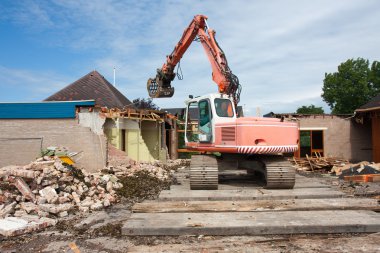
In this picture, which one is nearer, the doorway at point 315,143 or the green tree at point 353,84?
the doorway at point 315,143

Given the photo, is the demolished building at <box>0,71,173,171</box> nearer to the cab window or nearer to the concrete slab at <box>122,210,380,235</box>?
the cab window

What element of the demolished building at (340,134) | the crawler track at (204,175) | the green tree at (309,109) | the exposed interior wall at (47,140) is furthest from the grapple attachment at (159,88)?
the green tree at (309,109)

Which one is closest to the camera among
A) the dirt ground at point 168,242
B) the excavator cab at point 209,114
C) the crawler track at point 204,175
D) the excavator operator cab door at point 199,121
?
the dirt ground at point 168,242

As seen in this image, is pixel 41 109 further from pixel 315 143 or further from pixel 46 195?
pixel 315 143

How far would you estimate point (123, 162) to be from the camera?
547 inches

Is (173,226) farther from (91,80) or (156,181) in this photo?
(91,80)

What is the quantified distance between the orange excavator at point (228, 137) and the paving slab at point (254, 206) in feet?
4.42

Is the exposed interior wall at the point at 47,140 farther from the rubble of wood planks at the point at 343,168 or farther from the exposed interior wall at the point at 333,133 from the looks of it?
the exposed interior wall at the point at 333,133

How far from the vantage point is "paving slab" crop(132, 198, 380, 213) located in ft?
18.2

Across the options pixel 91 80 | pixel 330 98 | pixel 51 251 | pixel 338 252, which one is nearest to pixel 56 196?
pixel 51 251

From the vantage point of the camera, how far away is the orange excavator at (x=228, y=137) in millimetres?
7363

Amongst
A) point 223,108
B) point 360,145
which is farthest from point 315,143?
point 223,108

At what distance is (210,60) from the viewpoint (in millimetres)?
9695

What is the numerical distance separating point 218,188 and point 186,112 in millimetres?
2495
